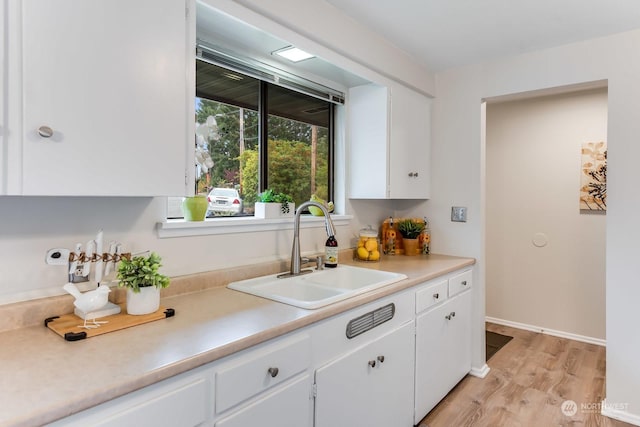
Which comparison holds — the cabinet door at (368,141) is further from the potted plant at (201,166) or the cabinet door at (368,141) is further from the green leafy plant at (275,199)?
the potted plant at (201,166)

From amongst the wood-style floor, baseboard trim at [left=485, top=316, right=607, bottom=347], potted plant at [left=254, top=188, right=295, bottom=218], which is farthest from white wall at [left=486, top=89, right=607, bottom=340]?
potted plant at [left=254, top=188, right=295, bottom=218]

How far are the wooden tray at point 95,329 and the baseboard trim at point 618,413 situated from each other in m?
2.47

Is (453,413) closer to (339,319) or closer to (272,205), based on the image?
(339,319)

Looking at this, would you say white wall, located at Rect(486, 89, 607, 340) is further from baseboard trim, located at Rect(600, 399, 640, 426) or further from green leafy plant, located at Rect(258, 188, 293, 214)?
green leafy plant, located at Rect(258, 188, 293, 214)

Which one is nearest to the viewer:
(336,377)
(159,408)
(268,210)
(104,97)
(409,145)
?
(159,408)

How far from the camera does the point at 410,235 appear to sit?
2.77 metres

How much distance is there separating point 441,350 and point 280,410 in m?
1.33

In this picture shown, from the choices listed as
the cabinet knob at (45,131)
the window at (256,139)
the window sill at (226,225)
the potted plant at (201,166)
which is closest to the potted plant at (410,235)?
the window at (256,139)

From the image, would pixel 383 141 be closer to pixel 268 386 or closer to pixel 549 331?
pixel 268 386

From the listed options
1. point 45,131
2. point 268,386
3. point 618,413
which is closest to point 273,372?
point 268,386

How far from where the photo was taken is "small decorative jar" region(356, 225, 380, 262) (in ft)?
8.03

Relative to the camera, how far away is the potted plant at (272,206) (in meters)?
2.02

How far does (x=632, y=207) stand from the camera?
2.13 m

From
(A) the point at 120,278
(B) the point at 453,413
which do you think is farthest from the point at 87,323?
(B) the point at 453,413
